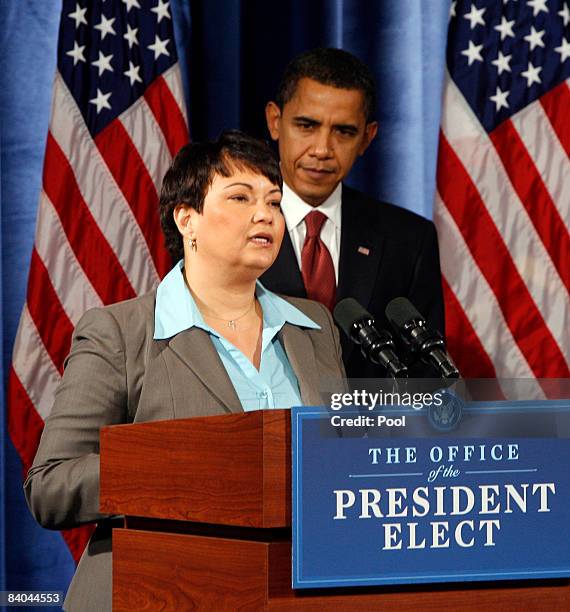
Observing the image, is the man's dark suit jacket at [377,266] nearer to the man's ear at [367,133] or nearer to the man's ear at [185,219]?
the man's ear at [367,133]

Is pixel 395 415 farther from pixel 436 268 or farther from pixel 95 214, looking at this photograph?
pixel 95 214

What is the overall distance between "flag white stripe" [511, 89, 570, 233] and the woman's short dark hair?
6.63ft

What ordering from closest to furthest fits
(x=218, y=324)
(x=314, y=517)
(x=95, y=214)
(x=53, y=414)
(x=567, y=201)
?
(x=314, y=517), (x=53, y=414), (x=218, y=324), (x=95, y=214), (x=567, y=201)

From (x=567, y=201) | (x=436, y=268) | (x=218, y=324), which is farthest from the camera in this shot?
(x=567, y=201)

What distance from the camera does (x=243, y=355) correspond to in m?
2.26

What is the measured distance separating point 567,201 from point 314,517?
3.08m

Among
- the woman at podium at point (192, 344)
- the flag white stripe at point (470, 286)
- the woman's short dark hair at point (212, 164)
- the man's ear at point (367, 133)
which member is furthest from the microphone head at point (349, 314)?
the flag white stripe at point (470, 286)

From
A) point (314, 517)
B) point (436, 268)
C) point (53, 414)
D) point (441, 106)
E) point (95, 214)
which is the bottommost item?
point (314, 517)

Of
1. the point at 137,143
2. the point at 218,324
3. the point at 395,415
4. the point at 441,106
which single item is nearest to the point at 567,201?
the point at 441,106

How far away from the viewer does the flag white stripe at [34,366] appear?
3.78 metres

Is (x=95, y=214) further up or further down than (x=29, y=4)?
further down

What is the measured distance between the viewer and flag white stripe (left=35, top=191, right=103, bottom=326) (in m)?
3.82

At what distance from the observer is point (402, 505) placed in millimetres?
1395

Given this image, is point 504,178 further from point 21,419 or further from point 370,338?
point 370,338
